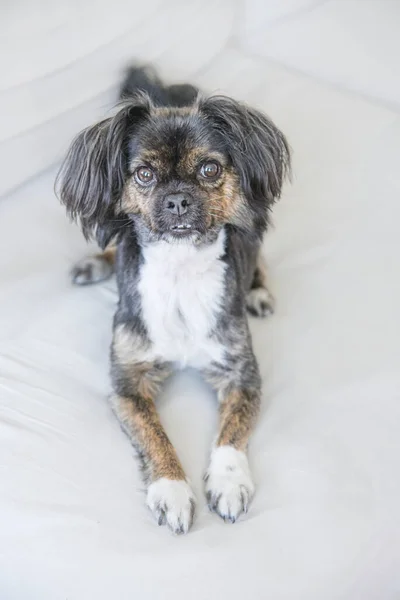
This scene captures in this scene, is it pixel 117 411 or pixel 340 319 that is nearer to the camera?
pixel 117 411

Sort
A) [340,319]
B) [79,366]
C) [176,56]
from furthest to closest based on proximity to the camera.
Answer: [176,56] < [340,319] < [79,366]

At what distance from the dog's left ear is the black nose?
215mm

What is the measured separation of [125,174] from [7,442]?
770 mm

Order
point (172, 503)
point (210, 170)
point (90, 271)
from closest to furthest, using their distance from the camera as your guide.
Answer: point (172, 503) → point (210, 170) → point (90, 271)

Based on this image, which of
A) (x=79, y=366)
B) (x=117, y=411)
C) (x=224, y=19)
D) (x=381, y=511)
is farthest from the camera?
(x=224, y=19)

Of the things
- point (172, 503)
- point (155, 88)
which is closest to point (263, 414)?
point (172, 503)

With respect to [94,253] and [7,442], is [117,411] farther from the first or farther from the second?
[94,253]

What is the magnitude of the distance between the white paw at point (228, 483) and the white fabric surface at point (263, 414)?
0.03 m

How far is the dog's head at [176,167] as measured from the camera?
1.74m

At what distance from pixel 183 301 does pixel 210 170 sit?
0.39m

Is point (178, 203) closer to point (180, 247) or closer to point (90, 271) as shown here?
point (180, 247)

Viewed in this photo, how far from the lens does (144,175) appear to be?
1.78 m

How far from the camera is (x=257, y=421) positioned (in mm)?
1943

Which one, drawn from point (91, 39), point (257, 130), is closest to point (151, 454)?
point (257, 130)
